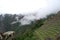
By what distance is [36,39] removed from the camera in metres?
32.4

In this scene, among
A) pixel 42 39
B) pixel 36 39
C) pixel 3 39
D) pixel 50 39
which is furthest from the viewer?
pixel 3 39

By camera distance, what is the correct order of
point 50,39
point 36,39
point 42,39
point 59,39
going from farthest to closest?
point 36,39
point 42,39
point 50,39
point 59,39

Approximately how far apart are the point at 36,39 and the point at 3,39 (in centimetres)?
4761

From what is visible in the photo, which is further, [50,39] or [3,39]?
[3,39]

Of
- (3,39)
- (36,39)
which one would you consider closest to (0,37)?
(3,39)

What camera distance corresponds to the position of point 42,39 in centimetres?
3019

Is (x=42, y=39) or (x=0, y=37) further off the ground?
(x=42, y=39)

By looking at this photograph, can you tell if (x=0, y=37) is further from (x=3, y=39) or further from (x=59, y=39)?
(x=59, y=39)

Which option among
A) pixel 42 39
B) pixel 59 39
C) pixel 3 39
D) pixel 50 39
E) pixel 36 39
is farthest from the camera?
pixel 3 39

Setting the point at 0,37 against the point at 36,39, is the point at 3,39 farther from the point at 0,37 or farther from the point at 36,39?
the point at 36,39

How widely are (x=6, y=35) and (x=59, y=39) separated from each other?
5818cm

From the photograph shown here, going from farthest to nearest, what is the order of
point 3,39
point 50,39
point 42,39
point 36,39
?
point 3,39
point 36,39
point 42,39
point 50,39

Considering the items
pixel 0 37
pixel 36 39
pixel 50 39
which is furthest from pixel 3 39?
pixel 50 39

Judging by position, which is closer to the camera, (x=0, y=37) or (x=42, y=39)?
(x=42, y=39)
